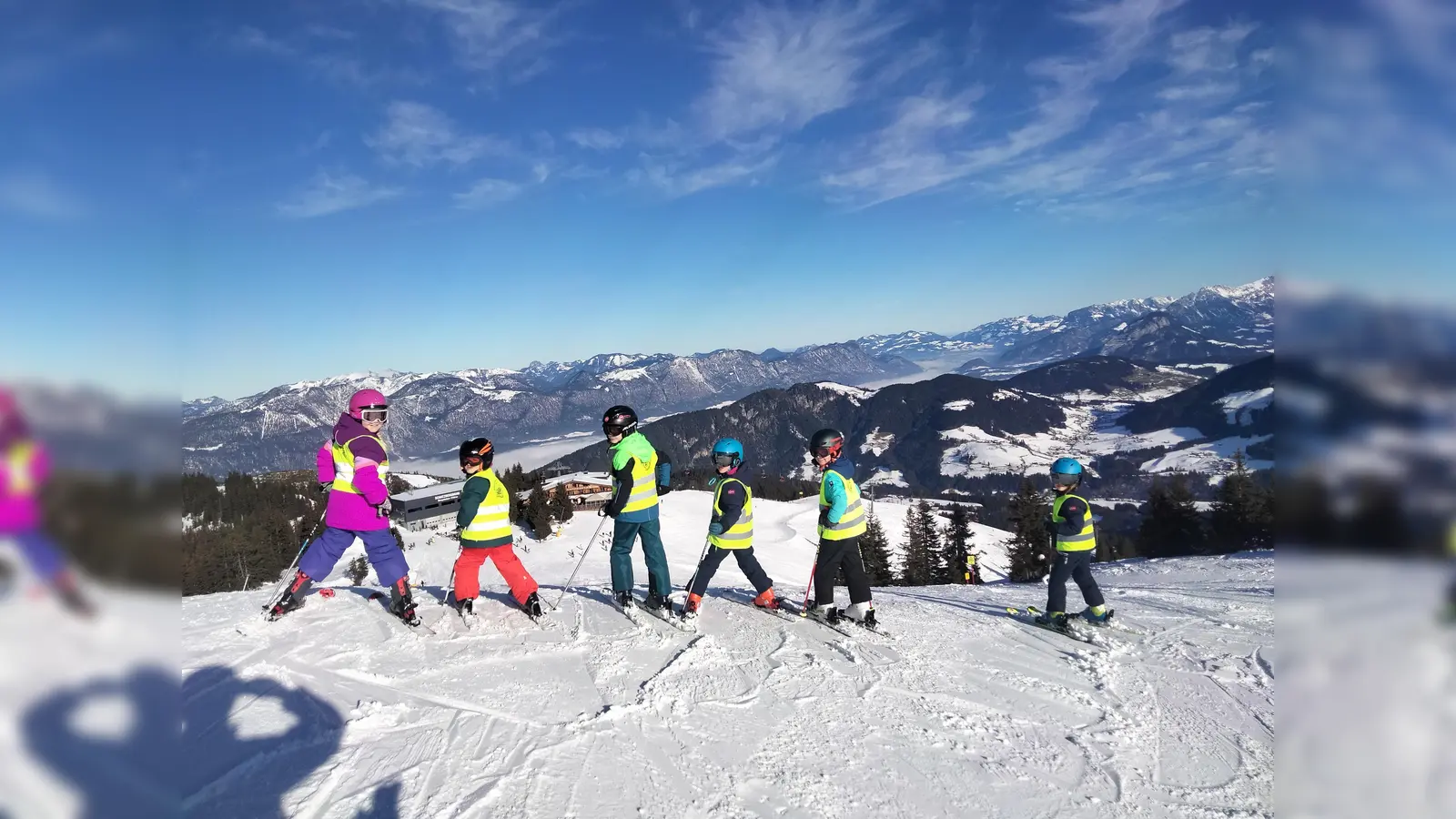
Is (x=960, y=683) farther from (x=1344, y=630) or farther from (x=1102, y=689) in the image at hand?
(x=1344, y=630)

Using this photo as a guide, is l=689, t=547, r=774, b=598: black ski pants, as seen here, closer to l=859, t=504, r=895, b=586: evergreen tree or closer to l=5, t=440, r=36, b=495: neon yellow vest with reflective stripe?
l=5, t=440, r=36, b=495: neon yellow vest with reflective stripe

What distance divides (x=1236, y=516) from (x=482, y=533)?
31.8 m

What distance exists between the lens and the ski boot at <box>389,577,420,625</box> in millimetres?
7188

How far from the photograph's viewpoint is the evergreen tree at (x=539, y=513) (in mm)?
46188

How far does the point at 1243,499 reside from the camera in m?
27.2

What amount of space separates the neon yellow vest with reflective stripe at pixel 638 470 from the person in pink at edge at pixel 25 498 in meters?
6.31

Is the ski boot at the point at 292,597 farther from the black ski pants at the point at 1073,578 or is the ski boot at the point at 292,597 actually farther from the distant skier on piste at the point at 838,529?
the black ski pants at the point at 1073,578

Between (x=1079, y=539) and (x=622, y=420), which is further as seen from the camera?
(x=622, y=420)

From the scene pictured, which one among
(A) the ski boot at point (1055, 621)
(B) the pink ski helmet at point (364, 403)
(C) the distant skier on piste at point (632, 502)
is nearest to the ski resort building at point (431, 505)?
(B) the pink ski helmet at point (364, 403)

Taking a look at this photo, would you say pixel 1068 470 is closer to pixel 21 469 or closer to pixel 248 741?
pixel 248 741

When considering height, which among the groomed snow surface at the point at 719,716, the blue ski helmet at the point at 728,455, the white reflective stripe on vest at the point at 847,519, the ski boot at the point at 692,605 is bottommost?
the groomed snow surface at the point at 719,716

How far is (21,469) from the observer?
3.35 feet

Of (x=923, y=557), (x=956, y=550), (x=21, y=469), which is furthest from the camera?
(x=923, y=557)

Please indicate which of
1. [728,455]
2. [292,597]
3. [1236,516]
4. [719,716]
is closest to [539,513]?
[1236,516]
